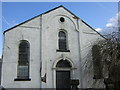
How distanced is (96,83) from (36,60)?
6669mm

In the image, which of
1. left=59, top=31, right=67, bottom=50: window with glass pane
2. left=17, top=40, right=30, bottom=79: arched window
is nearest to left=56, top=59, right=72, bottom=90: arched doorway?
left=59, top=31, right=67, bottom=50: window with glass pane

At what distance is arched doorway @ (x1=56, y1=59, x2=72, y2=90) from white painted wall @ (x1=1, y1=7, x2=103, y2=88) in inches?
18.1

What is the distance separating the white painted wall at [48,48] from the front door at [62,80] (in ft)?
1.63

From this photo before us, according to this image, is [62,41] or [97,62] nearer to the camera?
[97,62]

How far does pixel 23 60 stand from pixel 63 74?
4.24m

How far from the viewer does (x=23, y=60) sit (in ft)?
60.5

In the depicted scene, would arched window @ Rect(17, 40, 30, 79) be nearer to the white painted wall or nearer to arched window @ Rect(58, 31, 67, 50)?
the white painted wall

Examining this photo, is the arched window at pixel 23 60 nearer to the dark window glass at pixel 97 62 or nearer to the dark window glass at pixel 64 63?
the dark window glass at pixel 64 63

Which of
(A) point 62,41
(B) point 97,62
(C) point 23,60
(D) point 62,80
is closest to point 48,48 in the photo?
(A) point 62,41

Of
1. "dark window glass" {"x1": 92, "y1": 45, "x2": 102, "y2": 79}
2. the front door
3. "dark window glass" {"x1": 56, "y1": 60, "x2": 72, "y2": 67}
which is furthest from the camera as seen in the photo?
"dark window glass" {"x1": 56, "y1": 60, "x2": 72, "y2": 67}

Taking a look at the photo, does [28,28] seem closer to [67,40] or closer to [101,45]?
[67,40]

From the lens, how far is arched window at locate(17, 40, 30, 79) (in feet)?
59.3

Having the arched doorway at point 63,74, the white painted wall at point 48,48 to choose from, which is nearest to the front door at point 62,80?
the arched doorway at point 63,74

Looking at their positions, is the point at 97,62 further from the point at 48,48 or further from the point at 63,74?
the point at 48,48
